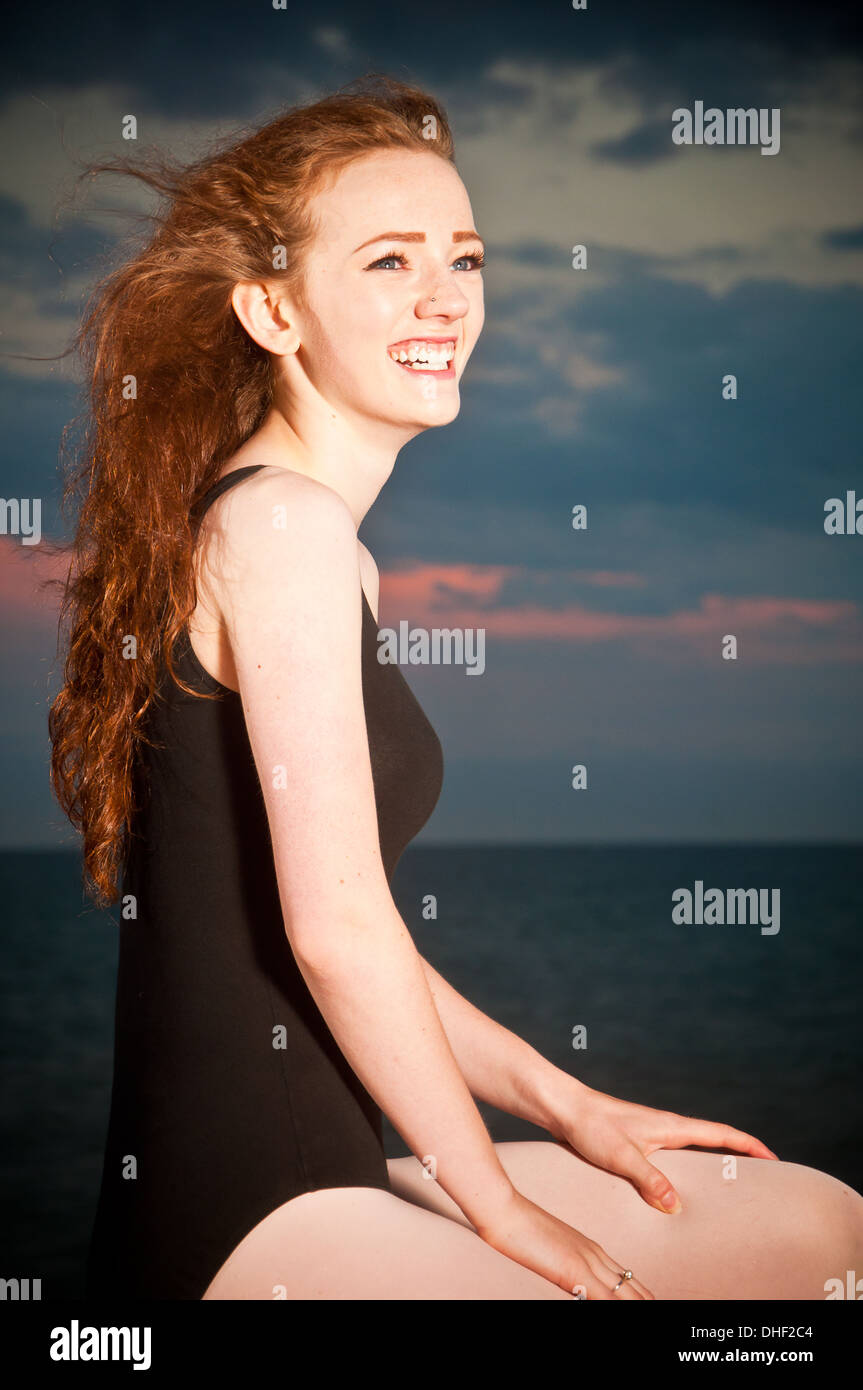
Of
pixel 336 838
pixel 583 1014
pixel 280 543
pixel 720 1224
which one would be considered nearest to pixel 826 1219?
pixel 720 1224

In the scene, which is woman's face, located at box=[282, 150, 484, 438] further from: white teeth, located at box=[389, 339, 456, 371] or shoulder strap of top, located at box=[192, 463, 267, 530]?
shoulder strap of top, located at box=[192, 463, 267, 530]

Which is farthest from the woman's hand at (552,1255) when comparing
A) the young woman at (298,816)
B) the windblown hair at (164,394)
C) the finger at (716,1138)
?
the windblown hair at (164,394)

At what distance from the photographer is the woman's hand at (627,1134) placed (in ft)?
4.51

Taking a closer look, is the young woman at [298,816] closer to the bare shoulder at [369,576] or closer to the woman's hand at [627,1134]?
the woman's hand at [627,1134]

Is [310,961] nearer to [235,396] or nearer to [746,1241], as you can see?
[746,1241]

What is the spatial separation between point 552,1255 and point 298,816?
19.3 inches

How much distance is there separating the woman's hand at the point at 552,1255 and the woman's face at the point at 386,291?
85 centimetres

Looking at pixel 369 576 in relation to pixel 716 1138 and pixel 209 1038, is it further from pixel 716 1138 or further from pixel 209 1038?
pixel 716 1138

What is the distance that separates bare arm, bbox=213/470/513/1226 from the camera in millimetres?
1133

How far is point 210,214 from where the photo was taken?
1428 millimetres

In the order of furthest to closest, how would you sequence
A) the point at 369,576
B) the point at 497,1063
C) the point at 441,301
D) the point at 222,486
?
the point at 369,576 → the point at 497,1063 → the point at 441,301 → the point at 222,486

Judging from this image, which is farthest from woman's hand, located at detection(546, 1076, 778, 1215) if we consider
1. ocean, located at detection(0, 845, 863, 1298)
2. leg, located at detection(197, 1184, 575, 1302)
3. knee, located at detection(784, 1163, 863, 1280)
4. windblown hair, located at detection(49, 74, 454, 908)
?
ocean, located at detection(0, 845, 863, 1298)

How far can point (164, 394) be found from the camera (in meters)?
1.46

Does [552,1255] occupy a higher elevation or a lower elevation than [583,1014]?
lower
